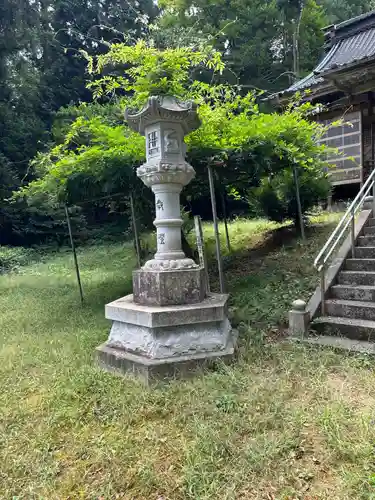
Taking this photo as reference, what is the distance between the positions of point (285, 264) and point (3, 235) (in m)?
14.2

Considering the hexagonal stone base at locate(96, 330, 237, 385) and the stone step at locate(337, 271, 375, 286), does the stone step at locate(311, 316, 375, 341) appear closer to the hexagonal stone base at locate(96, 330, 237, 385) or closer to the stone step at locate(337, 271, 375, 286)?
the stone step at locate(337, 271, 375, 286)

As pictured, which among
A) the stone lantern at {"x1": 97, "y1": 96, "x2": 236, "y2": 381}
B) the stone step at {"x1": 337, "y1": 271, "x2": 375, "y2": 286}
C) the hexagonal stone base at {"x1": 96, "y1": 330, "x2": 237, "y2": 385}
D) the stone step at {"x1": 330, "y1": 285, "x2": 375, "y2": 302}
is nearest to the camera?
the hexagonal stone base at {"x1": 96, "y1": 330, "x2": 237, "y2": 385}

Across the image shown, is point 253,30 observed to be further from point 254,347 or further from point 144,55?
point 254,347

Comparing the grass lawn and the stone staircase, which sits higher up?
the stone staircase

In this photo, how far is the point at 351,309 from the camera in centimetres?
447

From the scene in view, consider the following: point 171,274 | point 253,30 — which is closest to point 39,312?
point 171,274

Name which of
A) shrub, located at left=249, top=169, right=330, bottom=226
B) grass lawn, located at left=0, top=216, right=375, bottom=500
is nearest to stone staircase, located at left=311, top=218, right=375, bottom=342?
grass lawn, located at left=0, top=216, right=375, bottom=500

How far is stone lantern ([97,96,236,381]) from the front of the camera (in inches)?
144

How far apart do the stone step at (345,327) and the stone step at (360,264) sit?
3.20 ft

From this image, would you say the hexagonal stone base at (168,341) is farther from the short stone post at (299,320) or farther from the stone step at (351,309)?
the stone step at (351,309)

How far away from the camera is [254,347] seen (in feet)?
13.4

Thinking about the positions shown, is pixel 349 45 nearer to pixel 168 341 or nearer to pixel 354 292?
pixel 354 292

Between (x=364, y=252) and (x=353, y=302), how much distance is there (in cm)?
110

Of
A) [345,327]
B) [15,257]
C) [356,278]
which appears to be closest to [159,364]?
[345,327]
